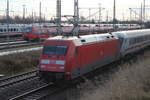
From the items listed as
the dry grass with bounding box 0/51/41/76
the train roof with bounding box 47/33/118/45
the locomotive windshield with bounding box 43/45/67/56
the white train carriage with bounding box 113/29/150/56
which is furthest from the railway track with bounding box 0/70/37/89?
the white train carriage with bounding box 113/29/150/56

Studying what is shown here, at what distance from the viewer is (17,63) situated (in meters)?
21.4

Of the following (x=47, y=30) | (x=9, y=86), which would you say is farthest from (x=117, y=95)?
(x=47, y=30)

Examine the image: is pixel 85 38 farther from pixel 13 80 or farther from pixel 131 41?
pixel 131 41

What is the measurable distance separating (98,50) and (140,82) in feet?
17.7

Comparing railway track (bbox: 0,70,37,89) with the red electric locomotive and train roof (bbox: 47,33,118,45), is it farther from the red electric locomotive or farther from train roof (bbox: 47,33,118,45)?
train roof (bbox: 47,33,118,45)

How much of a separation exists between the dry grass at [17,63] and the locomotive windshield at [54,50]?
5469mm

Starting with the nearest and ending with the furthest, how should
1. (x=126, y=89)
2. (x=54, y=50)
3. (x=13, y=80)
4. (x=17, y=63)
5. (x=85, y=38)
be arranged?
1. (x=126, y=89)
2. (x=54, y=50)
3. (x=85, y=38)
4. (x=13, y=80)
5. (x=17, y=63)

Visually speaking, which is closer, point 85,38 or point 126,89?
point 126,89

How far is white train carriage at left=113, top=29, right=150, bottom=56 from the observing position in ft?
79.9

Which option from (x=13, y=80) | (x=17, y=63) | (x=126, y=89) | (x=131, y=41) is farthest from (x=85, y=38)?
(x=131, y=41)

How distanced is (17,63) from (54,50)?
22.6ft

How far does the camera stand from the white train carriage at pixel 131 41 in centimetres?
2434

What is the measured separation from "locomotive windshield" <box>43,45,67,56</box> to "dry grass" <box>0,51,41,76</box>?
5.47 metres

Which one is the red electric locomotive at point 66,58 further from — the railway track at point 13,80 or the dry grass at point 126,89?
the railway track at point 13,80
